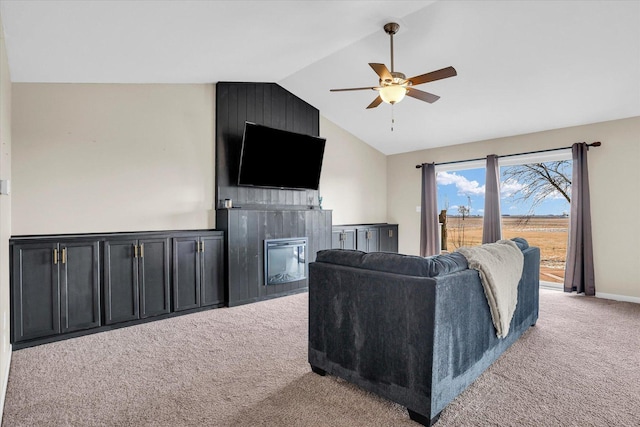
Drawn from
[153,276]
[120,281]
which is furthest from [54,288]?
[153,276]

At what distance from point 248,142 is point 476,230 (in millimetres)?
4335

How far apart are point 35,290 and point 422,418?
11.1 ft

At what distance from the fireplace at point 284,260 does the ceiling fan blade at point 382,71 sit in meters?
2.61

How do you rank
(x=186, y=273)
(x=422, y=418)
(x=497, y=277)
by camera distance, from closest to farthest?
(x=422, y=418) → (x=497, y=277) → (x=186, y=273)

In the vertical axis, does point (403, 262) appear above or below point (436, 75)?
below

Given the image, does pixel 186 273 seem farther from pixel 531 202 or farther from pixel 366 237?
pixel 531 202

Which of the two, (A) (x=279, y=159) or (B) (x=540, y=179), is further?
(B) (x=540, y=179)

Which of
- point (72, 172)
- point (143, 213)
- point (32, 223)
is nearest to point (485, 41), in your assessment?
point (143, 213)

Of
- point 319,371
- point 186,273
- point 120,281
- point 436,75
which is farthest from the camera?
point 186,273

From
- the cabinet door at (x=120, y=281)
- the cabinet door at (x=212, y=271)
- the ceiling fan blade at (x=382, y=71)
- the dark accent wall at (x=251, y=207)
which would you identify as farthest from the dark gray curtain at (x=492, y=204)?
the cabinet door at (x=120, y=281)

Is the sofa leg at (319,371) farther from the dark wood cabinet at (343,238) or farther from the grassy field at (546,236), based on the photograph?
the grassy field at (546,236)

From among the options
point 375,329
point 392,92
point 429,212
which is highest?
point 392,92

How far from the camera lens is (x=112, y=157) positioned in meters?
3.83

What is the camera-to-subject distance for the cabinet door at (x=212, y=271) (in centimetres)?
422
